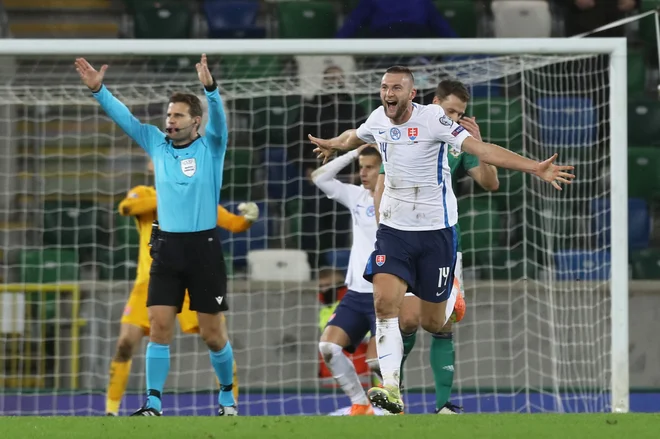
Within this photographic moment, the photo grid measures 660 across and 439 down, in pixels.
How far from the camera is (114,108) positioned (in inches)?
292

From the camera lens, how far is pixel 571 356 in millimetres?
10477

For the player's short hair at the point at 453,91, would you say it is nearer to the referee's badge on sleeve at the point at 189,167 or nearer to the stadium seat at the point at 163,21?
the referee's badge on sleeve at the point at 189,167

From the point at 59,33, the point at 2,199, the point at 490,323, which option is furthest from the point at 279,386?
the point at 59,33

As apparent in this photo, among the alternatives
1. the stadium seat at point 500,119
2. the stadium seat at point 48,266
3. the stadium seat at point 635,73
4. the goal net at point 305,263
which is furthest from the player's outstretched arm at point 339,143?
the stadium seat at point 635,73

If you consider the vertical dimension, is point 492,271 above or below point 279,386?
above

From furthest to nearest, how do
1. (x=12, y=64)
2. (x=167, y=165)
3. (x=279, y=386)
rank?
(x=12, y=64) < (x=279, y=386) < (x=167, y=165)

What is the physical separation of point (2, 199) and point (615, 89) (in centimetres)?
554

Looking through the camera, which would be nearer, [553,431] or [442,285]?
[553,431]

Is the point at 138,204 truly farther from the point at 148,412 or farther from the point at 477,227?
the point at 477,227

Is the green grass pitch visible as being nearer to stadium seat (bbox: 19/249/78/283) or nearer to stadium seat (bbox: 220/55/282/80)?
stadium seat (bbox: 19/249/78/283)

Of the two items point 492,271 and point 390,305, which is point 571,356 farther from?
point 390,305

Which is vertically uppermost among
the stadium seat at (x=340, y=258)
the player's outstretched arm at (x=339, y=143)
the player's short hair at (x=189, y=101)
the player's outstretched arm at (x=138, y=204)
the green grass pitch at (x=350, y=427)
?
the player's short hair at (x=189, y=101)

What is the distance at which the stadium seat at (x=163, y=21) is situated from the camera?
13.1m

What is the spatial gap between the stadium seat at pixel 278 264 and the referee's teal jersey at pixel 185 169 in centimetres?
315
